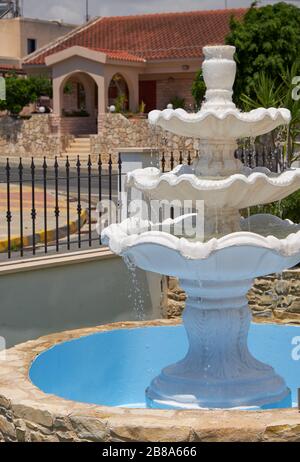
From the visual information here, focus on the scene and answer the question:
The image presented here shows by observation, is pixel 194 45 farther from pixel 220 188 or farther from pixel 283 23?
pixel 220 188

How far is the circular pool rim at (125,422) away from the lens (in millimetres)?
4434

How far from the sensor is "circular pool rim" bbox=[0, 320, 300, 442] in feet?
14.5

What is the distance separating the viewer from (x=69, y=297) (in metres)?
8.48

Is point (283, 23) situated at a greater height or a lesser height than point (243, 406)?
greater

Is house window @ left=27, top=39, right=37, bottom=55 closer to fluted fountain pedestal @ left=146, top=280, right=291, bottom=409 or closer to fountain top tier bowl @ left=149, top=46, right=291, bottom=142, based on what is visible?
fountain top tier bowl @ left=149, top=46, right=291, bottom=142

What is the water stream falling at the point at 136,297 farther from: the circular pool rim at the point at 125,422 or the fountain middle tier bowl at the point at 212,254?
the circular pool rim at the point at 125,422

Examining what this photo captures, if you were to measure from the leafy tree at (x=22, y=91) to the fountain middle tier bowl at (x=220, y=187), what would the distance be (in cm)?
3186

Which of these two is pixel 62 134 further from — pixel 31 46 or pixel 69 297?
pixel 69 297

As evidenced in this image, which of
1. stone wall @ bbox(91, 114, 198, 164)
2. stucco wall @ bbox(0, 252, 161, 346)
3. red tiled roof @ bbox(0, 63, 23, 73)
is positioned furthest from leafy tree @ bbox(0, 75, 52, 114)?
stucco wall @ bbox(0, 252, 161, 346)

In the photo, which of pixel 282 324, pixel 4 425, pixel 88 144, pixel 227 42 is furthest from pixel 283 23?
pixel 4 425

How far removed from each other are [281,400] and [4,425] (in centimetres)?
192

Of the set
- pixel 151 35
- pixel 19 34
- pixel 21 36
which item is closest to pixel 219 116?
pixel 151 35

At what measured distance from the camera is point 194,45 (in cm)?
3597

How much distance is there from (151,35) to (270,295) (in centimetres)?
3132
